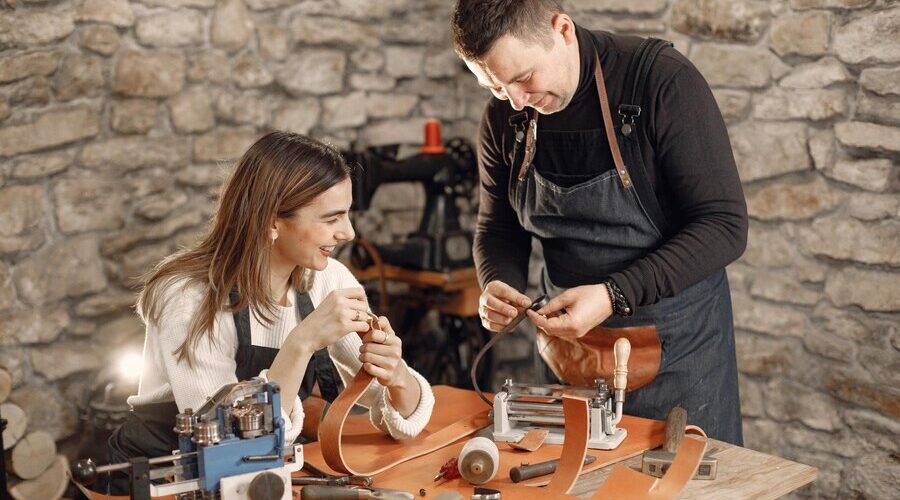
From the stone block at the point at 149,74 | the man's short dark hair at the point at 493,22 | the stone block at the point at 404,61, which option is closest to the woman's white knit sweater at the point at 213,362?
the man's short dark hair at the point at 493,22

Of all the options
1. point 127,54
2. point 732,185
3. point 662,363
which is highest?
point 127,54

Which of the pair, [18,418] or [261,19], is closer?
[18,418]

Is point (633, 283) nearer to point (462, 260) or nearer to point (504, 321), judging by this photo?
point (504, 321)

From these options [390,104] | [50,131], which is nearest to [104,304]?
[50,131]

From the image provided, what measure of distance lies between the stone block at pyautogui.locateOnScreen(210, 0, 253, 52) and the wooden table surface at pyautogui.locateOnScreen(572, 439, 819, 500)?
9.04 feet

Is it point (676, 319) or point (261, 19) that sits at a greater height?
point (261, 19)

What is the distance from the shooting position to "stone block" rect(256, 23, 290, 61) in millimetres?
4242

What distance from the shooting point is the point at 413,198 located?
486cm

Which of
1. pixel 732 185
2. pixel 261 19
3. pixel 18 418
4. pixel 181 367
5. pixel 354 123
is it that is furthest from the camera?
pixel 354 123

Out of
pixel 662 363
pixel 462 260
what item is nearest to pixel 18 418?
pixel 462 260

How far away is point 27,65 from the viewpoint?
3.54 meters

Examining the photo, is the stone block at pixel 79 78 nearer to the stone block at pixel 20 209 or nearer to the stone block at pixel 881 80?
the stone block at pixel 20 209

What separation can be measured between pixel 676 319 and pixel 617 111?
570 millimetres

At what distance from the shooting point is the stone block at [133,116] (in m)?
3.81
